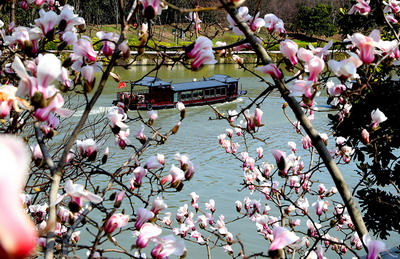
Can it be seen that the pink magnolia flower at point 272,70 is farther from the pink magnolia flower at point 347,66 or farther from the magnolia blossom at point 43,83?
the magnolia blossom at point 43,83

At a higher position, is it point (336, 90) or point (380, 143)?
point (336, 90)

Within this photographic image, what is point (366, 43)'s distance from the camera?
115 cm

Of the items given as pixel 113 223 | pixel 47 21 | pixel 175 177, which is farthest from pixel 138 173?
pixel 47 21

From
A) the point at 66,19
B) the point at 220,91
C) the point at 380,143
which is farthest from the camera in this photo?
the point at 220,91

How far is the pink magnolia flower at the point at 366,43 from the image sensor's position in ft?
3.72

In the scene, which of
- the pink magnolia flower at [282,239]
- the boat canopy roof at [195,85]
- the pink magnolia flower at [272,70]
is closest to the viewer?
the pink magnolia flower at [282,239]

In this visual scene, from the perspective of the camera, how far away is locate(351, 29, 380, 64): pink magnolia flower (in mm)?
1135

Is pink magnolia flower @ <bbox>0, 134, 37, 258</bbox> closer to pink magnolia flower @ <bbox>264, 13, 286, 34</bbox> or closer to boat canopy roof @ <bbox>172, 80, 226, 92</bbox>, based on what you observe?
pink magnolia flower @ <bbox>264, 13, 286, 34</bbox>

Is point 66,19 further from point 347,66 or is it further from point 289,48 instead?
point 347,66

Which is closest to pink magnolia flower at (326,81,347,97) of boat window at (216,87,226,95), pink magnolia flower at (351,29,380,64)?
pink magnolia flower at (351,29,380,64)

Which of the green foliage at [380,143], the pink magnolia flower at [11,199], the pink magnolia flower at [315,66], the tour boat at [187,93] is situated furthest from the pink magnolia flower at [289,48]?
the tour boat at [187,93]

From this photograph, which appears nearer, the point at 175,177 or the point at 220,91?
the point at 175,177

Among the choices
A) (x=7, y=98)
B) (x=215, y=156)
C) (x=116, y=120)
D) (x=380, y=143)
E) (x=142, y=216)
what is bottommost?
(x=215, y=156)

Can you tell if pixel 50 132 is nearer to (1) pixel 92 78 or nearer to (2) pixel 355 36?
(1) pixel 92 78
